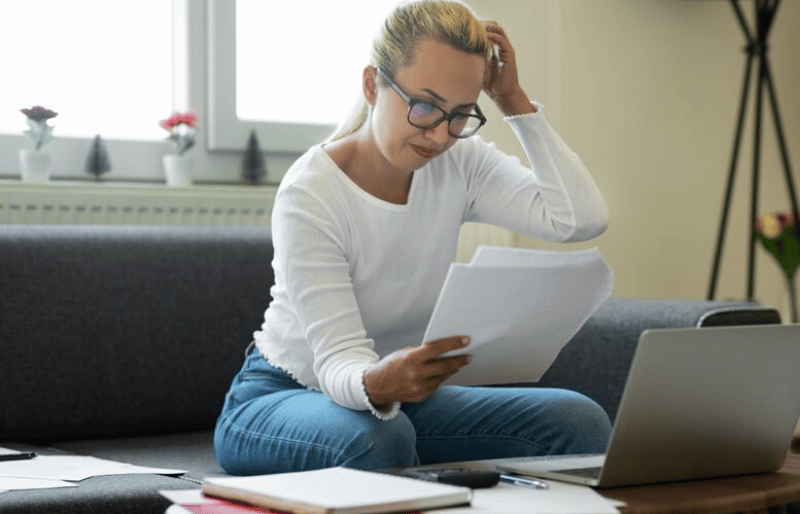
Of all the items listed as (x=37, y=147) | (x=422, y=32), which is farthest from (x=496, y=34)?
(x=37, y=147)

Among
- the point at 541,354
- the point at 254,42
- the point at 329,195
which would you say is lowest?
the point at 541,354

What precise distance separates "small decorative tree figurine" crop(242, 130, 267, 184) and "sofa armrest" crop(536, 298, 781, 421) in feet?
3.16

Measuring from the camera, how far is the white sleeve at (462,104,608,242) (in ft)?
6.09

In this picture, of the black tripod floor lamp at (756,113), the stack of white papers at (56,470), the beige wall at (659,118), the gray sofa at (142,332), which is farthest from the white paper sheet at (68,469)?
the black tripod floor lamp at (756,113)

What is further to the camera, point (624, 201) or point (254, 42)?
point (624, 201)

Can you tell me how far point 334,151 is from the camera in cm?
177

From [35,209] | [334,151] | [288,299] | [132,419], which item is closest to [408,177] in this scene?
[334,151]

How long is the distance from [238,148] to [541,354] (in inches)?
61.8

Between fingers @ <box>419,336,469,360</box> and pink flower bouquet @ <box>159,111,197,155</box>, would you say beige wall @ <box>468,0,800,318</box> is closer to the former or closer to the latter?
pink flower bouquet @ <box>159,111,197,155</box>

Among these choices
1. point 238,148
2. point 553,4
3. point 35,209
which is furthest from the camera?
point 553,4

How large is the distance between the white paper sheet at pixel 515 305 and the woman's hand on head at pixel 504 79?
17.8 inches

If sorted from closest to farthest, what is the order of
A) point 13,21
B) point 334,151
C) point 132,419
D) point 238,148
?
point 334,151 < point 132,419 < point 13,21 < point 238,148

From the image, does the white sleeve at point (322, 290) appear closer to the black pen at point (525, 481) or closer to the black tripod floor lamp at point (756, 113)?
the black pen at point (525, 481)

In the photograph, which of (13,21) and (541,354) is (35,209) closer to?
(13,21)
